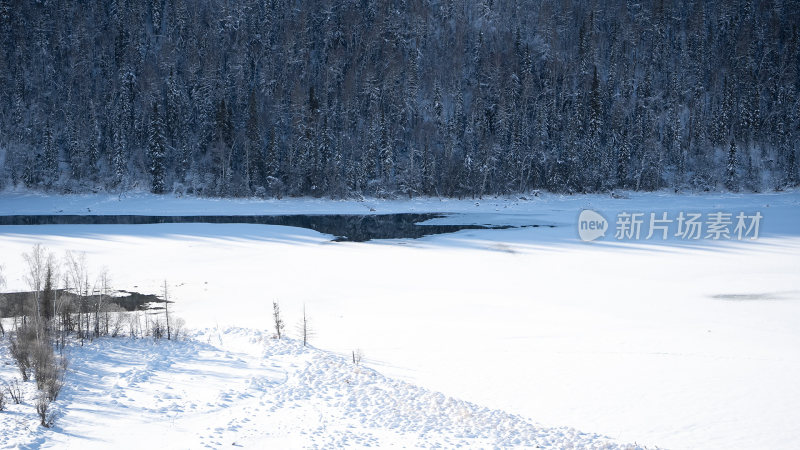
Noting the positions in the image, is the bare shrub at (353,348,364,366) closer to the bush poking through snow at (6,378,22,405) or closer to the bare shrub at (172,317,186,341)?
the bare shrub at (172,317,186,341)

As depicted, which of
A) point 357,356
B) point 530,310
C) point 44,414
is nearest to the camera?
point 44,414

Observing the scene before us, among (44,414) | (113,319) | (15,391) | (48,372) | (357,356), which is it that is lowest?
(357,356)

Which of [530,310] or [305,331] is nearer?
[305,331]

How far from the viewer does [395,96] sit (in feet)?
252

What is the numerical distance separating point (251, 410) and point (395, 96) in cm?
6886

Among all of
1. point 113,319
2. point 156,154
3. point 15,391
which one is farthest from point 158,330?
point 156,154

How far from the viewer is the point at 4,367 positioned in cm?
1429

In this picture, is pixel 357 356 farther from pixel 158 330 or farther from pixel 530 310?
pixel 530 310

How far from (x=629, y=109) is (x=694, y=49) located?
19.0 m

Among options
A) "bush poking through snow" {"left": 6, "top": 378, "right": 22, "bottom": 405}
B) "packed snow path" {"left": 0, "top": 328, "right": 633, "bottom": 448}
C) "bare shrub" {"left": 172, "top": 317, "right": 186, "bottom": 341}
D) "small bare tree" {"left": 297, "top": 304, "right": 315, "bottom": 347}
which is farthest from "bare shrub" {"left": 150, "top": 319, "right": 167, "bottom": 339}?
"bush poking through snow" {"left": 6, "top": 378, "right": 22, "bottom": 405}

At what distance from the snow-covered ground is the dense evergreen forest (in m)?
24.7

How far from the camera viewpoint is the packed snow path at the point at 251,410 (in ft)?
34.9

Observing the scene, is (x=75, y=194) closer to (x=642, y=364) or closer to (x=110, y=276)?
(x=110, y=276)

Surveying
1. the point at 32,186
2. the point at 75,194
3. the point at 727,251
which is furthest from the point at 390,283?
the point at 32,186
